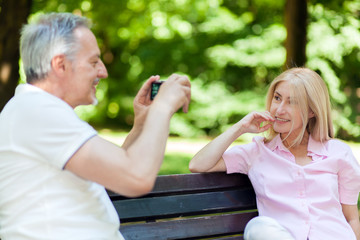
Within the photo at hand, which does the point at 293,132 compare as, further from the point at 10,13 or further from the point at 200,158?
the point at 10,13

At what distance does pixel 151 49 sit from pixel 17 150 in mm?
12340

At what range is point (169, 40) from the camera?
1379 cm

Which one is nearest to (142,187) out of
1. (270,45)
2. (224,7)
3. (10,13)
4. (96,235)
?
(96,235)

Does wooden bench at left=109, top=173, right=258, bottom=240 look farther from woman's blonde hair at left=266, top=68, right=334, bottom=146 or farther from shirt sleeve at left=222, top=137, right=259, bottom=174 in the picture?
woman's blonde hair at left=266, top=68, right=334, bottom=146

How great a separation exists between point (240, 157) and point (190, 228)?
0.55 m

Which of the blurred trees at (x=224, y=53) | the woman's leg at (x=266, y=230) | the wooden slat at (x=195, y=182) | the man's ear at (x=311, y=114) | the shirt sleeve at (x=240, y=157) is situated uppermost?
the man's ear at (x=311, y=114)

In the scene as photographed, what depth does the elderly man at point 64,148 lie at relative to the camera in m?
1.71

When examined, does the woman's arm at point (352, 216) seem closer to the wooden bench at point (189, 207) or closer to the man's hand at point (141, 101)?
the wooden bench at point (189, 207)

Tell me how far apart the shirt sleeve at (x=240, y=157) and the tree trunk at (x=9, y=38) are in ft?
13.0

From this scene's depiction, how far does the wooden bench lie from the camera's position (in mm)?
2695

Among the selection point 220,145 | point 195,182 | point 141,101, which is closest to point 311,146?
point 220,145

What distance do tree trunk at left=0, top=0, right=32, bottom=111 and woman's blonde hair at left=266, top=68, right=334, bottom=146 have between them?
410 cm

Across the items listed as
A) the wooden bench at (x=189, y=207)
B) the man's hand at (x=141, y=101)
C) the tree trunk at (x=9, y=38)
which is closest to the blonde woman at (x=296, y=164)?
the wooden bench at (x=189, y=207)

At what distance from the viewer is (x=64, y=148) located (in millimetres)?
1710
